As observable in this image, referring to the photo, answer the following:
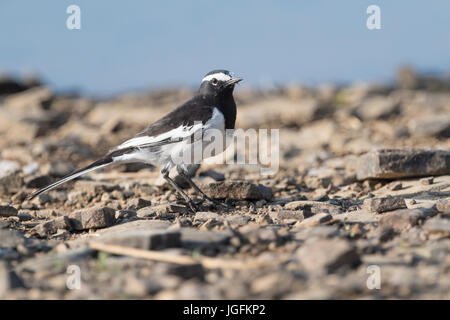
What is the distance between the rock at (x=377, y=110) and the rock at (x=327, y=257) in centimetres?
872

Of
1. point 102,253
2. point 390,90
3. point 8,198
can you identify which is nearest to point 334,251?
point 102,253

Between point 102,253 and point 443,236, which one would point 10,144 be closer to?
point 102,253

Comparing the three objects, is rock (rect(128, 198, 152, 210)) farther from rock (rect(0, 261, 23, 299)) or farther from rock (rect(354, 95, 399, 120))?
rock (rect(354, 95, 399, 120))

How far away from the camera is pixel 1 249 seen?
14.3 ft

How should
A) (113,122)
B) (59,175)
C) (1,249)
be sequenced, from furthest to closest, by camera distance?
(113,122), (59,175), (1,249)

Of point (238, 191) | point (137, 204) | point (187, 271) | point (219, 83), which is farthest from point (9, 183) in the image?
point (187, 271)

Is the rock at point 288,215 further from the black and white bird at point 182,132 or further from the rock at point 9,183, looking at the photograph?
the rock at point 9,183

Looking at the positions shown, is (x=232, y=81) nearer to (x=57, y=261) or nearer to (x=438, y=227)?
(x=438, y=227)

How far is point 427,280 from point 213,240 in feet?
4.39

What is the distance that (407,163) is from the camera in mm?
6574

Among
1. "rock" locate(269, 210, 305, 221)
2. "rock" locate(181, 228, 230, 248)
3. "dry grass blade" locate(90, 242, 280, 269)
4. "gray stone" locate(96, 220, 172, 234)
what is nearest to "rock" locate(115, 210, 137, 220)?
"gray stone" locate(96, 220, 172, 234)

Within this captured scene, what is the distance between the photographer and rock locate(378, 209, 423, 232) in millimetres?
4387

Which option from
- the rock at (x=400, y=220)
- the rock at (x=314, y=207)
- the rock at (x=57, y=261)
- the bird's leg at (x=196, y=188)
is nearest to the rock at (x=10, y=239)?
the rock at (x=57, y=261)
